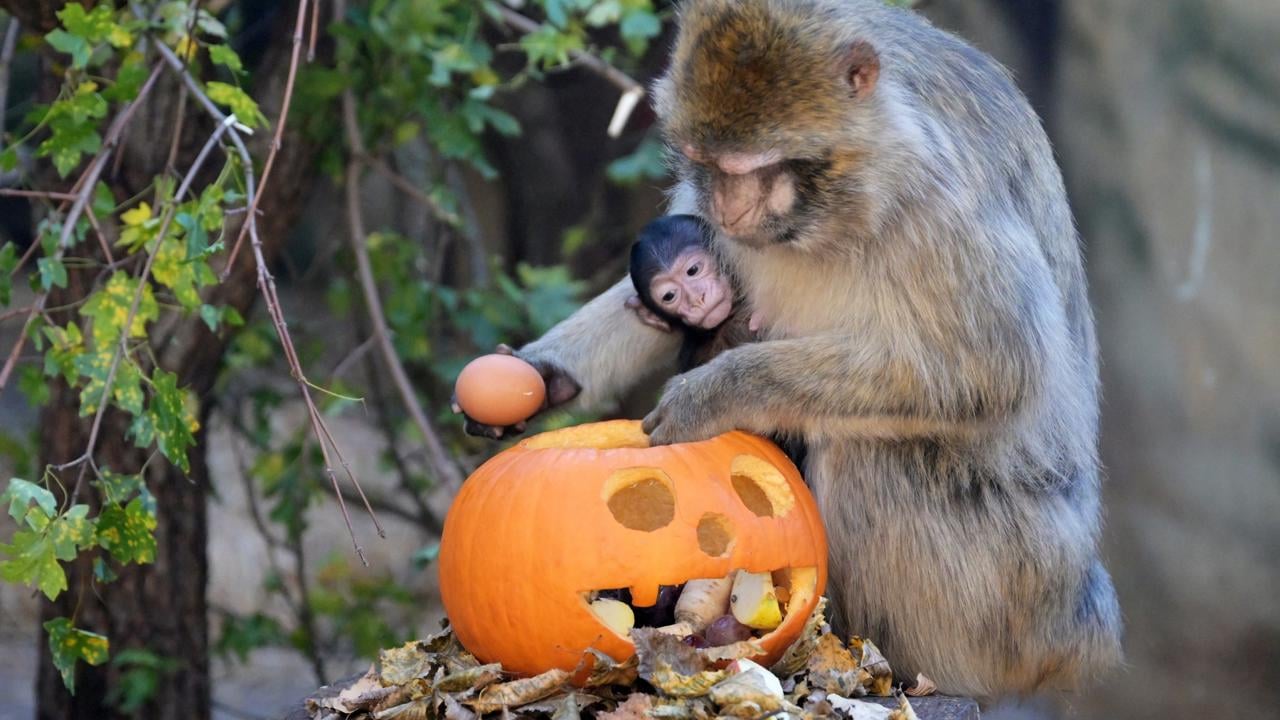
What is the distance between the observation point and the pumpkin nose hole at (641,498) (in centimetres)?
296

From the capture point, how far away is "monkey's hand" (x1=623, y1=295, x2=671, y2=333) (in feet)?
12.7

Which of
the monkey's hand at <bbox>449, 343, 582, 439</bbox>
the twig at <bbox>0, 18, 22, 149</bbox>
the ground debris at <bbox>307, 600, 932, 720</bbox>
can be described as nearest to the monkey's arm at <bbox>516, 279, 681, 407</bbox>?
the monkey's hand at <bbox>449, 343, 582, 439</bbox>

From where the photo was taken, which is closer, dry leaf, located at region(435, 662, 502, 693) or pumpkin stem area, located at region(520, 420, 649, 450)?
dry leaf, located at region(435, 662, 502, 693)

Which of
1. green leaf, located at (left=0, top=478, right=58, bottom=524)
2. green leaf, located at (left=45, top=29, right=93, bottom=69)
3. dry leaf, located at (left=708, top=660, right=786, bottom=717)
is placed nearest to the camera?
dry leaf, located at (left=708, top=660, right=786, bottom=717)

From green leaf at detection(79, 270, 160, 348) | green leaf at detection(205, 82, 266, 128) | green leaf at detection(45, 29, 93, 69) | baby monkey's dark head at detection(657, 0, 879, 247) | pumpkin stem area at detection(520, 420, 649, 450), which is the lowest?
pumpkin stem area at detection(520, 420, 649, 450)

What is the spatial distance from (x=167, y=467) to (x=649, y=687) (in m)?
2.61

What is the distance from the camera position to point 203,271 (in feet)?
10.6

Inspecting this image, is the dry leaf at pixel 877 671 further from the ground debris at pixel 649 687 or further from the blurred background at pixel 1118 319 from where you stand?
the blurred background at pixel 1118 319

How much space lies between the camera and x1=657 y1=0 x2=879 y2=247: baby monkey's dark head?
302cm

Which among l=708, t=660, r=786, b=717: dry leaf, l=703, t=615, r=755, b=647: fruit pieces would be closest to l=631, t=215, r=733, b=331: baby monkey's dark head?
l=703, t=615, r=755, b=647: fruit pieces

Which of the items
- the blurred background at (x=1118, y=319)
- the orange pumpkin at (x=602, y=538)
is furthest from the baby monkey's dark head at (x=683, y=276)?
the blurred background at (x=1118, y=319)

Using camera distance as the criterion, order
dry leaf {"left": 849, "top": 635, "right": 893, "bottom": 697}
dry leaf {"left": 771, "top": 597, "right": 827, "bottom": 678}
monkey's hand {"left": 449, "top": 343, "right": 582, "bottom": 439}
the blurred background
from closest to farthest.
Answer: dry leaf {"left": 771, "top": 597, "right": 827, "bottom": 678}
dry leaf {"left": 849, "top": 635, "right": 893, "bottom": 697}
monkey's hand {"left": 449, "top": 343, "right": 582, "bottom": 439}
the blurred background

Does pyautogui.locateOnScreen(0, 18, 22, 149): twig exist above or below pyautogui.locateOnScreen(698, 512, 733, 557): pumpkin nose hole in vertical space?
above

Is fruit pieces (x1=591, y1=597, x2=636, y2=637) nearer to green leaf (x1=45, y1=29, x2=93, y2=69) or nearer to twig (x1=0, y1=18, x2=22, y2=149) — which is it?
green leaf (x1=45, y1=29, x2=93, y2=69)
